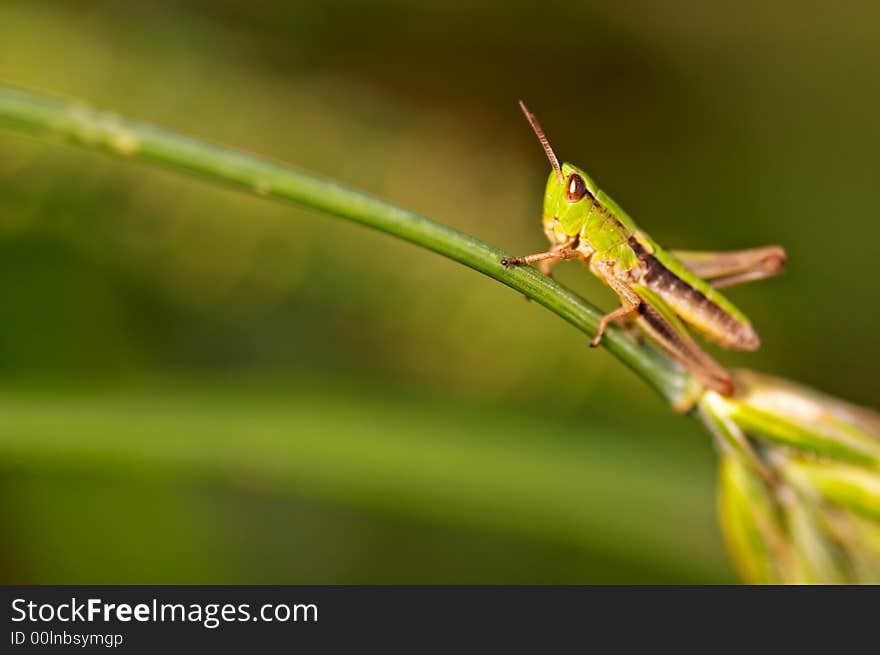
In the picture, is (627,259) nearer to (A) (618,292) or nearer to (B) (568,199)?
(A) (618,292)

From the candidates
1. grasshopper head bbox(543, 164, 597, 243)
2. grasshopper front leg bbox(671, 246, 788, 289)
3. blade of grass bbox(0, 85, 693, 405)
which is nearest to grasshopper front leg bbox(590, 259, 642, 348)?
grasshopper head bbox(543, 164, 597, 243)

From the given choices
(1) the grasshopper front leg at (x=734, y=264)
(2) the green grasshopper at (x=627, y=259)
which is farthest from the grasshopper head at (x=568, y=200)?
(1) the grasshopper front leg at (x=734, y=264)

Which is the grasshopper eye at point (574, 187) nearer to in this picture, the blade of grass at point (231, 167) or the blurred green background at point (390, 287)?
the blade of grass at point (231, 167)

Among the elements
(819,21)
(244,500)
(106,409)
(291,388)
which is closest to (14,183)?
(106,409)

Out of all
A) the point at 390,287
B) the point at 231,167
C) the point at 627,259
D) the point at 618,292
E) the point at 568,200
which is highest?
the point at 390,287

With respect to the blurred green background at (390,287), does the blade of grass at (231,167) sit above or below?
below

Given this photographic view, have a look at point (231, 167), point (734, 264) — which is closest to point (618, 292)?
point (734, 264)
